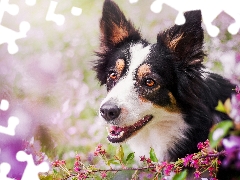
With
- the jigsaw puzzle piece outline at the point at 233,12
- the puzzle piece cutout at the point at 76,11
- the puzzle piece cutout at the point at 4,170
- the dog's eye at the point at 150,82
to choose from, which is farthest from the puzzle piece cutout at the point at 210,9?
the puzzle piece cutout at the point at 4,170

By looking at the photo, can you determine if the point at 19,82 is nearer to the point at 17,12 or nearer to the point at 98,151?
the point at 17,12

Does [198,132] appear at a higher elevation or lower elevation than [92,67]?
lower

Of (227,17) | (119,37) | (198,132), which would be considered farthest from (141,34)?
(198,132)

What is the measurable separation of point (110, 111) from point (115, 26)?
1.38ft

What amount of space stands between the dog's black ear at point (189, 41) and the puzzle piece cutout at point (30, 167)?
0.77 metres

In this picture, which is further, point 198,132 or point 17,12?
point 17,12

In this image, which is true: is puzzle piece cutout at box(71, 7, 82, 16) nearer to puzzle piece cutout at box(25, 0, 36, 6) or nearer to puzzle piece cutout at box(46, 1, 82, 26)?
puzzle piece cutout at box(46, 1, 82, 26)

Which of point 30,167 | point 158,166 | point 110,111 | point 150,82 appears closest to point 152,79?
point 150,82

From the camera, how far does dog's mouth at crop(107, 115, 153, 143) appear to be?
4.45 ft

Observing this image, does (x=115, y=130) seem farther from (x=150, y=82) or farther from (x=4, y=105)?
Result: (x=4, y=105)

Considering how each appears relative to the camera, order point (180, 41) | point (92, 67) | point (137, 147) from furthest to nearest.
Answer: point (92, 67)
point (137, 147)
point (180, 41)

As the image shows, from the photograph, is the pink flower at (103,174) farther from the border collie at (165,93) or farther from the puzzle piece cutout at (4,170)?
the puzzle piece cutout at (4,170)

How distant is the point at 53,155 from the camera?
1.54 meters

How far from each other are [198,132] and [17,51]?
93cm
